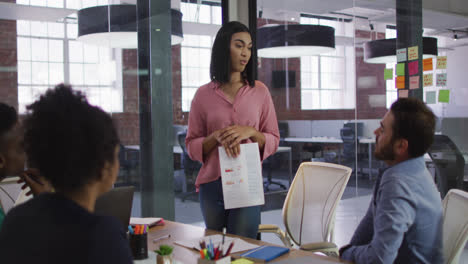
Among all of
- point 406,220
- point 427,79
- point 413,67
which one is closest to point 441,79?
point 427,79

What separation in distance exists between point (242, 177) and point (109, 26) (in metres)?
2.50

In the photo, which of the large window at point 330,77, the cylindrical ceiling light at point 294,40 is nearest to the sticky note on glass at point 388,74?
the large window at point 330,77

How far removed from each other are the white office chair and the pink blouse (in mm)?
436

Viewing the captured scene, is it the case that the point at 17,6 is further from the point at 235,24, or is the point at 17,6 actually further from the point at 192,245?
the point at 192,245

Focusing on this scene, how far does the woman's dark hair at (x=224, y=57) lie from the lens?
2307mm

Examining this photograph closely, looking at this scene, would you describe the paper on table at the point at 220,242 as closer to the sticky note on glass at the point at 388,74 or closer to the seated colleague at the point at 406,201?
the seated colleague at the point at 406,201

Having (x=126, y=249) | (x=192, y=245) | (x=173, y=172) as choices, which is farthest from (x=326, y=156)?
(x=126, y=249)

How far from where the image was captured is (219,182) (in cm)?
215

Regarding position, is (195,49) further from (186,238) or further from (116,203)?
(116,203)

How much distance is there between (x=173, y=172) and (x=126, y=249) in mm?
3548

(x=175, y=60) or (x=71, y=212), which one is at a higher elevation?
(x=175, y=60)

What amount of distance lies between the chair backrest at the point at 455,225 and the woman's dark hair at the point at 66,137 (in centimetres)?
128

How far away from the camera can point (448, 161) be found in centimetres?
332

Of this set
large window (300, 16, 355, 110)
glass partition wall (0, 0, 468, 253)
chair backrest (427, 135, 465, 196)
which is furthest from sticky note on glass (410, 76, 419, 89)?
large window (300, 16, 355, 110)
